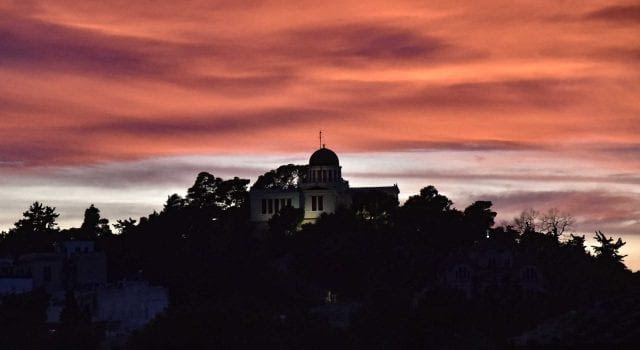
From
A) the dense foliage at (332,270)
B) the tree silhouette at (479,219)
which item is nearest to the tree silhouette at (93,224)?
the dense foliage at (332,270)

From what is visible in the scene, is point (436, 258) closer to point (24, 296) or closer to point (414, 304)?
point (414, 304)

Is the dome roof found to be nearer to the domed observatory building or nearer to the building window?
the domed observatory building

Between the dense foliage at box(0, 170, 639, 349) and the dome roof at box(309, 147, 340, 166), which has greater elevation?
the dome roof at box(309, 147, 340, 166)

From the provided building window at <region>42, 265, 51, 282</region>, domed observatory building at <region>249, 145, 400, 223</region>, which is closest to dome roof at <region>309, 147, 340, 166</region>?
domed observatory building at <region>249, 145, 400, 223</region>

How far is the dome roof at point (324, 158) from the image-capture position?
169125mm

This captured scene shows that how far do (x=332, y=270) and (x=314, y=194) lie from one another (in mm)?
20492

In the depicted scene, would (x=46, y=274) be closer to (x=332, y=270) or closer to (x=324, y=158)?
(x=332, y=270)

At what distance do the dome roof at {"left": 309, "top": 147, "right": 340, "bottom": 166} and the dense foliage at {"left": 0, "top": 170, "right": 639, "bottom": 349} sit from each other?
6.72 meters

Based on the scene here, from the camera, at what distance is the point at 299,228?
15950cm

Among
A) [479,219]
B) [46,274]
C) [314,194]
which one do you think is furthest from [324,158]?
[46,274]

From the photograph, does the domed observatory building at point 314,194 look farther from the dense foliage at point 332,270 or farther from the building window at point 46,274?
the building window at point 46,274

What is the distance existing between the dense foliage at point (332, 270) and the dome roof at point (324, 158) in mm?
6718

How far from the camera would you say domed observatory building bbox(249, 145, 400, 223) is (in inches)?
6467

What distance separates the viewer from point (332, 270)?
14512 cm
